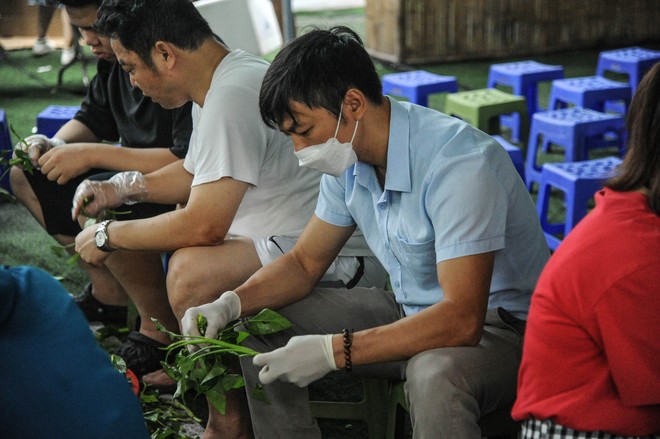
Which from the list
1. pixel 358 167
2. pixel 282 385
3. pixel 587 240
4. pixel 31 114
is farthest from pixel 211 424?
pixel 31 114

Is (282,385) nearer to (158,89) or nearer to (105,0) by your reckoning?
(158,89)

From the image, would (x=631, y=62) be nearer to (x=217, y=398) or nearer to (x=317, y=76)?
(x=317, y=76)

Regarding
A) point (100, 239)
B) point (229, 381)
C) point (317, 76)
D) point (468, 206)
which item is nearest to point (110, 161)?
point (100, 239)

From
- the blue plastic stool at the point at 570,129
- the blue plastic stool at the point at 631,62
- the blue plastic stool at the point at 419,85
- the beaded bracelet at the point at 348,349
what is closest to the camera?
the beaded bracelet at the point at 348,349

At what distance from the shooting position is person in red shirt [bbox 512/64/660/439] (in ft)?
4.65

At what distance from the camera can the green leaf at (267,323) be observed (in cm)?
207

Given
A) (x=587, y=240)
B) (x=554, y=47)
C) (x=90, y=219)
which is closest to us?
(x=587, y=240)

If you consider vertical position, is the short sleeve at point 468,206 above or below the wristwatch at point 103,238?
above

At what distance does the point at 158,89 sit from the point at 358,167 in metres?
0.71

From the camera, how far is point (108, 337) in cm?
311

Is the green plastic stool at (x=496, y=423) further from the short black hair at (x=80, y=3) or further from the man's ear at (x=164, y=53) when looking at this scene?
the short black hair at (x=80, y=3)

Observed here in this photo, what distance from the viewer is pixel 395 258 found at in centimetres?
204

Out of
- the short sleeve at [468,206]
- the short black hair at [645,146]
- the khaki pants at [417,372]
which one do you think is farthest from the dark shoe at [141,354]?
the short black hair at [645,146]

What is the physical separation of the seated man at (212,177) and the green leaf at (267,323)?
210mm
